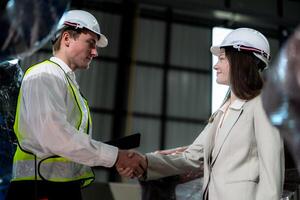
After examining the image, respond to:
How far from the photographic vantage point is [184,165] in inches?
89.7

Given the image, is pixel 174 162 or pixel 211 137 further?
pixel 174 162

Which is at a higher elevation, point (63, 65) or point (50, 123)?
point (63, 65)

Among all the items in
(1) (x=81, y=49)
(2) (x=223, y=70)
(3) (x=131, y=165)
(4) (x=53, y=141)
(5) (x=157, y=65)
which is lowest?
(3) (x=131, y=165)

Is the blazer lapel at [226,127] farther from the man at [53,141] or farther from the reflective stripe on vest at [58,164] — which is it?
the reflective stripe on vest at [58,164]

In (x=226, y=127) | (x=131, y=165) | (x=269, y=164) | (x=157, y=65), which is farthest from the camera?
(x=157, y=65)

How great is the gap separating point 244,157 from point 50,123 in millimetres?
832

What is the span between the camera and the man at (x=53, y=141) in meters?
1.85

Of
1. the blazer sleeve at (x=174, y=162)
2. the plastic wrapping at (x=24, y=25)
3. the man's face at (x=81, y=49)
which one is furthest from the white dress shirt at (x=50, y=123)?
the plastic wrapping at (x=24, y=25)

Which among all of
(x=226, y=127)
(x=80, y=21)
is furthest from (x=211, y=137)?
(x=80, y=21)

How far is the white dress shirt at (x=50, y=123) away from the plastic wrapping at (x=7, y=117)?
0.24 feet

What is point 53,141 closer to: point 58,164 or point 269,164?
point 58,164

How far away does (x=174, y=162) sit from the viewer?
228 centimetres

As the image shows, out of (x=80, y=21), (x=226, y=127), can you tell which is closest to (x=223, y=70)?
(x=226, y=127)

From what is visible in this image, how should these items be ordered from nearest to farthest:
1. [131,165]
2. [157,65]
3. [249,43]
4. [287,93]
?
[287,93], [249,43], [131,165], [157,65]
